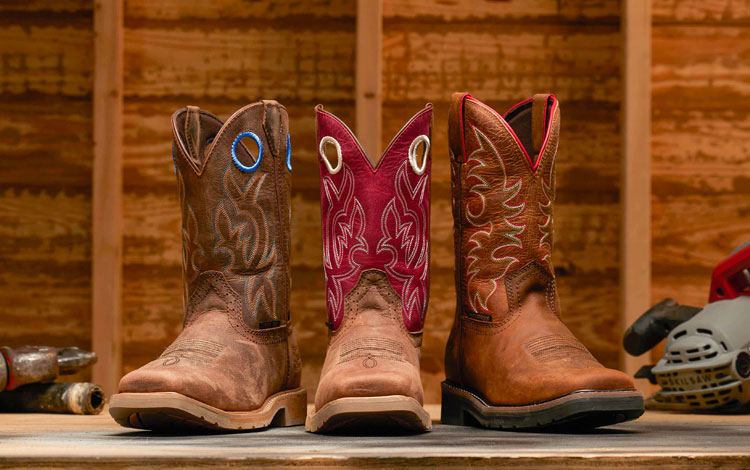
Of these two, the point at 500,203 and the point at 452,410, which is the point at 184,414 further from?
the point at 500,203

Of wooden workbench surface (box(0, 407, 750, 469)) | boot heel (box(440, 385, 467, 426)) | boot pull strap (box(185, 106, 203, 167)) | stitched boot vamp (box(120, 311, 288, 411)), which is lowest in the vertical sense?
boot heel (box(440, 385, 467, 426))

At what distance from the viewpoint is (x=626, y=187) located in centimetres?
199

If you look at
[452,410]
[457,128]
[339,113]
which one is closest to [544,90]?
[339,113]

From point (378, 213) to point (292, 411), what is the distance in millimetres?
362

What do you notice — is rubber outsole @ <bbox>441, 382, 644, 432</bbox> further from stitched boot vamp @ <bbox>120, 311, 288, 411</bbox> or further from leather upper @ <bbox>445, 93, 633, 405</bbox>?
stitched boot vamp @ <bbox>120, 311, 288, 411</bbox>

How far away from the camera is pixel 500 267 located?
4.26ft

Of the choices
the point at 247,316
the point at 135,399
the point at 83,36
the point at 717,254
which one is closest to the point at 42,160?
the point at 83,36

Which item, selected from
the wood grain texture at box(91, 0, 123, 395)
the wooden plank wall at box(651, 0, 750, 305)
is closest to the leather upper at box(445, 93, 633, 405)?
the wooden plank wall at box(651, 0, 750, 305)

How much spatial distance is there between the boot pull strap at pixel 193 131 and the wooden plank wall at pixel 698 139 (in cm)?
125

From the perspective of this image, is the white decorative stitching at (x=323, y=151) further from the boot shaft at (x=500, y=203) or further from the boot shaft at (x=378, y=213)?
the boot shaft at (x=500, y=203)

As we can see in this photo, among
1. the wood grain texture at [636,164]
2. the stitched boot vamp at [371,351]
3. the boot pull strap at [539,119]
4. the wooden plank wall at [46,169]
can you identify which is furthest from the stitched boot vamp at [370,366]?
the wooden plank wall at [46,169]

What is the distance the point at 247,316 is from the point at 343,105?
0.93m

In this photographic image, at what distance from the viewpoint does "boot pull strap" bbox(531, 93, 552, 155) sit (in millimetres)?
1345

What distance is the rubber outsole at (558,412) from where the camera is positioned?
1.09 metres
